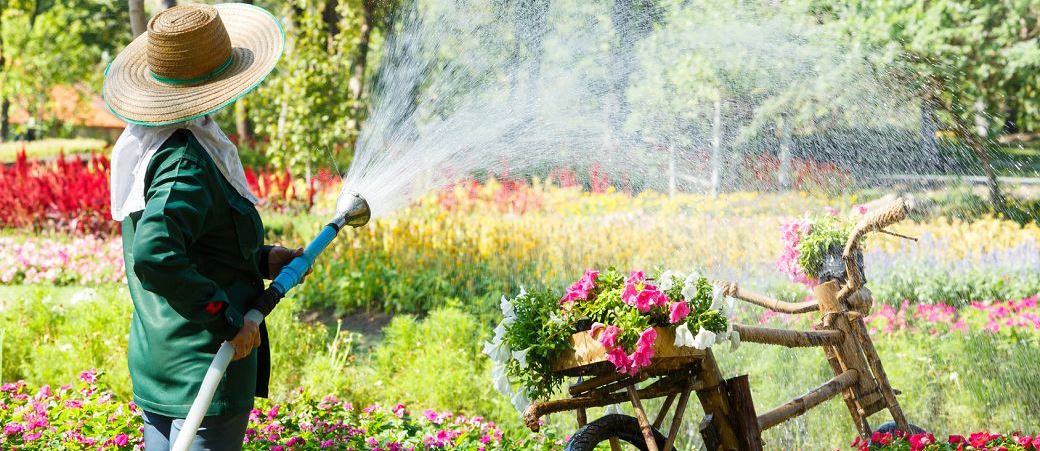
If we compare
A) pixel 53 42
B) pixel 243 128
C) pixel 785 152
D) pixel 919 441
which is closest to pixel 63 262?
pixel 785 152

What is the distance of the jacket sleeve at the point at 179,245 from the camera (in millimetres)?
2139

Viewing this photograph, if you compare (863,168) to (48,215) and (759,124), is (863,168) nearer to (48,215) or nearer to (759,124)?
(759,124)

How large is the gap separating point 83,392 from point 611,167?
22.4 ft

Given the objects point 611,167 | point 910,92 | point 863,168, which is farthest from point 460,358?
point 863,168

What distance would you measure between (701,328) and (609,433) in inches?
16.1

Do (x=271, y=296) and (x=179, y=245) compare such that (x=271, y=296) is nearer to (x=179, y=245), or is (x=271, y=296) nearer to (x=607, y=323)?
(x=179, y=245)

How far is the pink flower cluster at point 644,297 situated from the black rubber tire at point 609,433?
Answer: 34 cm

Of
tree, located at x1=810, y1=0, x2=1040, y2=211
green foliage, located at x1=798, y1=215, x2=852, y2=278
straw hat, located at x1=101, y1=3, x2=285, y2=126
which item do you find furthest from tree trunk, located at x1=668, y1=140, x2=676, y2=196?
straw hat, located at x1=101, y1=3, x2=285, y2=126

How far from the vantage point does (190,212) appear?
7.23ft

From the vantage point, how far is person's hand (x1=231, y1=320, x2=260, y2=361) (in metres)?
2.28

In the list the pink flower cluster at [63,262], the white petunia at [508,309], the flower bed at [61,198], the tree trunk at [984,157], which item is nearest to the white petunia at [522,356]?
the white petunia at [508,309]

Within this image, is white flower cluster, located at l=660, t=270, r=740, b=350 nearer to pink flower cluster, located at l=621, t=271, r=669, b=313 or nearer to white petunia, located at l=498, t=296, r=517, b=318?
pink flower cluster, located at l=621, t=271, r=669, b=313

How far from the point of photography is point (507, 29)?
22.7 ft

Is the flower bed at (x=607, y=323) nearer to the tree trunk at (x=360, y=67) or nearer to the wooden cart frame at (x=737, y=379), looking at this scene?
the wooden cart frame at (x=737, y=379)
